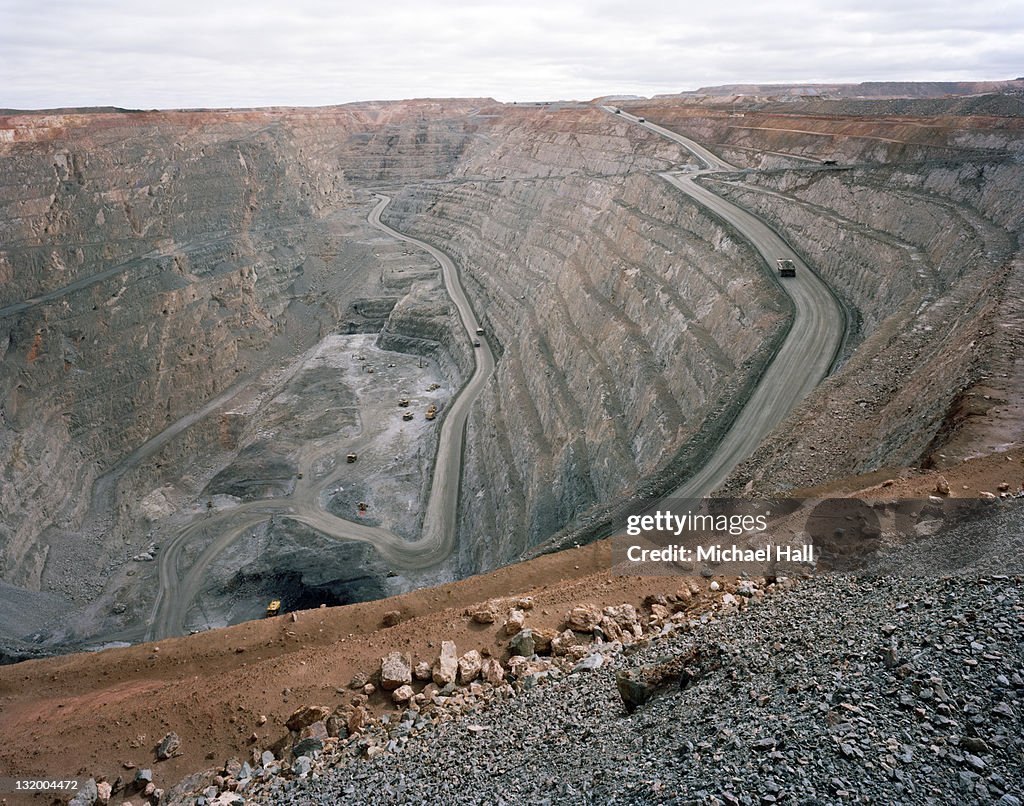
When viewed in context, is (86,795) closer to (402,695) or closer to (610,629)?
(402,695)

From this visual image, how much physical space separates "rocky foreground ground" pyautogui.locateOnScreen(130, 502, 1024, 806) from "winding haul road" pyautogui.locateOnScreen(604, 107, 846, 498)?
42.0 feet

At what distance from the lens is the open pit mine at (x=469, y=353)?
1057 inches

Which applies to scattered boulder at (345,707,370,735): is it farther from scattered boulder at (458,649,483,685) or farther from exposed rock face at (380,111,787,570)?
exposed rock face at (380,111,787,570)

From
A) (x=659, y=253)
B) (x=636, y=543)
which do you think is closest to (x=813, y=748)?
(x=636, y=543)

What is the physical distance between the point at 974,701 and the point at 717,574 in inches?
284

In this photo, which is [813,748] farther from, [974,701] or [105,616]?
[105,616]

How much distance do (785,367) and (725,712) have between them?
79.1 feet

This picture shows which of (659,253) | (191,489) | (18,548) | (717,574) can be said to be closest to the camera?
(717,574)

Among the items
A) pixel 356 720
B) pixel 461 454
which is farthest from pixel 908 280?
pixel 461 454

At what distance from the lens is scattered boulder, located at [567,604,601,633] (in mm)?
14031

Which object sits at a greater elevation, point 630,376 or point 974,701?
point 974,701

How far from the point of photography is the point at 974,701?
791 centimetres

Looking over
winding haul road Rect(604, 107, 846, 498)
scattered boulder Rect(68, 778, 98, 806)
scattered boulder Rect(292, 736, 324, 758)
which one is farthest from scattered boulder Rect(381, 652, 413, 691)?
winding haul road Rect(604, 107, 846, 498)

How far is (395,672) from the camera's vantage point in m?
13.4
